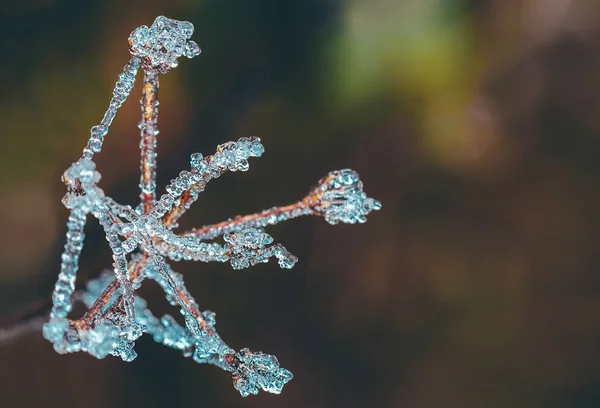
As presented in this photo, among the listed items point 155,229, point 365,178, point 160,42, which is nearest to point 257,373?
point 155,229

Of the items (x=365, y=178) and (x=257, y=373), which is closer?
(x=257, y=373)

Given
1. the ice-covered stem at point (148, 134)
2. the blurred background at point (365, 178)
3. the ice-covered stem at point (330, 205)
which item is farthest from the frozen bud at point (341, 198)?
the blurred background at point (365, 178)

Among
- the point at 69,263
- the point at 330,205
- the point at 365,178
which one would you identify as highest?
the point at 365,178

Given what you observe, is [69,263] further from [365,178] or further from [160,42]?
[365,178]

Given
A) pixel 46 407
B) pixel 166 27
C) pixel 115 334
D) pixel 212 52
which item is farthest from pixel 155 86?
pixel 46 407

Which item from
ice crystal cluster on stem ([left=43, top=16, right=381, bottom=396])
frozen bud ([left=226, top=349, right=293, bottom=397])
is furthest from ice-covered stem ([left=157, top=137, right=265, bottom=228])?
frozen bud ([left=226, top=349, right=293, bottom=397])

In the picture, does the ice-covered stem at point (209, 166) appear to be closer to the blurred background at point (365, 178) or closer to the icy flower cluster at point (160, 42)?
the icy flower cluster at point (160, 42)

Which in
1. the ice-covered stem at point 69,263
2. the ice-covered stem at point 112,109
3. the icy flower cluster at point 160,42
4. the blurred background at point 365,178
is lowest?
the ice-covered stem at point 69,263
